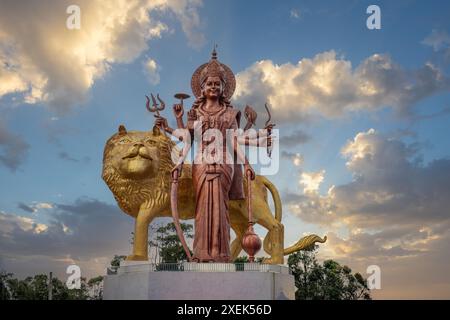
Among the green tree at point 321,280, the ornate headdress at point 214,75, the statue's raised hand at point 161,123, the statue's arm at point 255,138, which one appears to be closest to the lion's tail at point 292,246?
the statue's arm at point 255,138

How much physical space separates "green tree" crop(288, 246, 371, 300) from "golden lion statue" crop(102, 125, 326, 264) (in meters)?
12.6

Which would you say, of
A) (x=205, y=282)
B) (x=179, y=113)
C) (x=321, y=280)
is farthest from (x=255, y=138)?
(x=321, y=280)

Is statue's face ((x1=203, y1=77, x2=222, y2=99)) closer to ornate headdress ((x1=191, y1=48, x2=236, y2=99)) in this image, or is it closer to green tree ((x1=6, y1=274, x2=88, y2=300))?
ornate headdress ((x1=191, y1=48, x2=236, y2=99))

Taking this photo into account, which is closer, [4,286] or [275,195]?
[275,195]

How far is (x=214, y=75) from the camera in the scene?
1074cm

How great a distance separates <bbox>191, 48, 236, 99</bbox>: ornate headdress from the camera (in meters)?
10.8

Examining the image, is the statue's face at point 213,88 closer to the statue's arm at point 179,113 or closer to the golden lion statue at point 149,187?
the statue's arm at point 179,113

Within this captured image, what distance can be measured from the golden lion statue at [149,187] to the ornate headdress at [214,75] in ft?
4.56

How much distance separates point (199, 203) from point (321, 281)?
15.0 m

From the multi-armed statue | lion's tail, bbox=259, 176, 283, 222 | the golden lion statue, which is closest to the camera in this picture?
the multi-armed statue

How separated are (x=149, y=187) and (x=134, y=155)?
756 mm

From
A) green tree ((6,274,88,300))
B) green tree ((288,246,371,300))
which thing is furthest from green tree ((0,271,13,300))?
green tree ((288,246,371,300))

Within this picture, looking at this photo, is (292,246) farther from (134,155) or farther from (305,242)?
(134,155)
